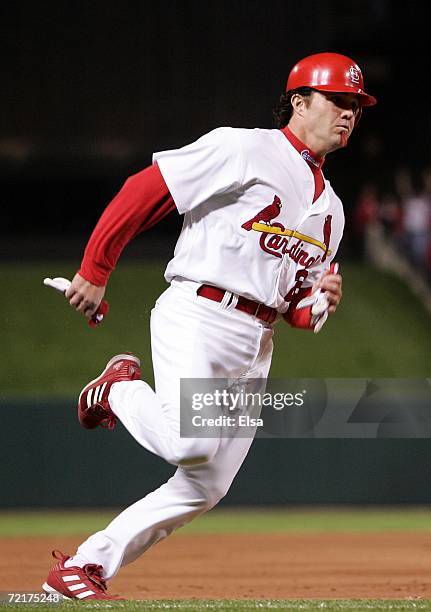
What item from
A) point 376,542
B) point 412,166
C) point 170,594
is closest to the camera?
point 170,594

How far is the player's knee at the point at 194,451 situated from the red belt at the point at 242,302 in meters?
0.47

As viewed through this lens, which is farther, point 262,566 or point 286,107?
point 262,566

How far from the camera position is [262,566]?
517cm

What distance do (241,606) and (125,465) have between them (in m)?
4.31

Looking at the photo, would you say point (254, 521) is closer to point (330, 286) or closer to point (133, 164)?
point (330, 286)

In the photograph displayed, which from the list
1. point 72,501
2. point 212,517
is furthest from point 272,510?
point 72,501

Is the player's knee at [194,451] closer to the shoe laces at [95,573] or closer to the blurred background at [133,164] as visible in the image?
the shoe laces at [95,573]

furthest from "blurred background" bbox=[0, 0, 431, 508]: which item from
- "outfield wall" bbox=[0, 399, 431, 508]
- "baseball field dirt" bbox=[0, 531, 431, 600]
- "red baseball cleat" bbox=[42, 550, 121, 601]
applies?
"red baseball cleat" bbox=[42, 550, 121, 601]

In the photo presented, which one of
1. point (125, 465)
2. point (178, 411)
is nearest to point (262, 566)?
point (178, 411)

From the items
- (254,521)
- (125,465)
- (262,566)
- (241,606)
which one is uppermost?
(241,606)

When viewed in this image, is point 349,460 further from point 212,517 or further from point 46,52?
point 46,52

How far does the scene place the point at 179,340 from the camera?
3326 mm

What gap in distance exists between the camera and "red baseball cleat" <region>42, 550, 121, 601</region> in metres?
3.32

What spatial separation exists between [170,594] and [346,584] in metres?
0.82
